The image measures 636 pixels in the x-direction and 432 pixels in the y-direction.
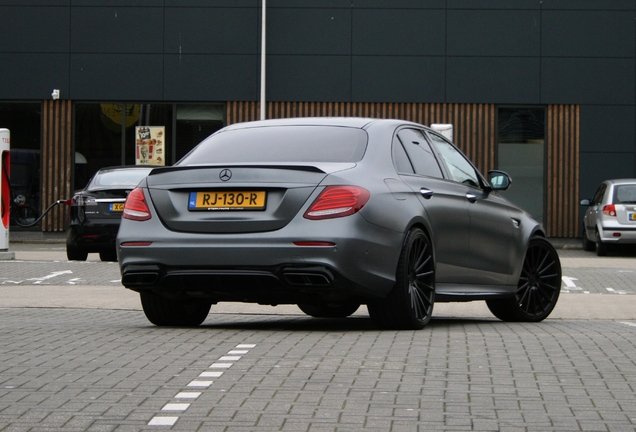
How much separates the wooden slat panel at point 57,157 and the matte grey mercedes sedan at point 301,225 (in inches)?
871

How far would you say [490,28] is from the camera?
29984 millimetres

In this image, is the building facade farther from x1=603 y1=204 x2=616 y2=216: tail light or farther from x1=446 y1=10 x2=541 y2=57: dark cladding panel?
x1=603 y1=204 x2=616 y2=216: tail light

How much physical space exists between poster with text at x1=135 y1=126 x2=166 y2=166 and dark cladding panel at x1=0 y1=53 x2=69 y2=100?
2129mm

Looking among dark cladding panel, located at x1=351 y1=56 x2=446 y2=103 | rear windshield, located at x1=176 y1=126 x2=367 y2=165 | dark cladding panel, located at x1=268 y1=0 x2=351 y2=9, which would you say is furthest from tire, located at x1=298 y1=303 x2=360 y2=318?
dark cladding panel, located at x1=268 y1=0 x2=351 y2=9

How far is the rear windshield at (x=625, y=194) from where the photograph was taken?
2369 centimetres

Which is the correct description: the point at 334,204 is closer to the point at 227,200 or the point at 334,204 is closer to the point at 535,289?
the point at 227,200

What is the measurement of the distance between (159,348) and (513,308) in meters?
3.52

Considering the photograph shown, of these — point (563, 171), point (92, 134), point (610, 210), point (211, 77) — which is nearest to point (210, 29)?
point (211, 77)

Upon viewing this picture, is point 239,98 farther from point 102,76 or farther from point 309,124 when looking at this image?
point 309,124

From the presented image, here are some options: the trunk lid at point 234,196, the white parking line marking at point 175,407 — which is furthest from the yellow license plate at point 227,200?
the white parking line marking at point 175,407

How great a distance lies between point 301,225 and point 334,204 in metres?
0.24

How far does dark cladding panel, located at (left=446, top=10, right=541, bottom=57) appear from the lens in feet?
98.3

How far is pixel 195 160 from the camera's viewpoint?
27.5ft

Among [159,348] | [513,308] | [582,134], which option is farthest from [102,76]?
[159,348]
